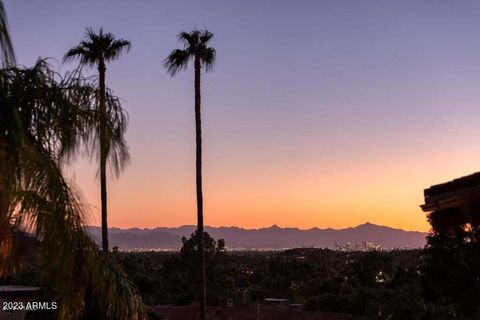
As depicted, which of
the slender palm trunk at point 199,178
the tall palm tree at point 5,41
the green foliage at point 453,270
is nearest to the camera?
the tall palm tree at point 5,41

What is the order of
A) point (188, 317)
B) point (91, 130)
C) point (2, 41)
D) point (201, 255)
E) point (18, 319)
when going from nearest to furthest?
point (2, 41) → point (91, 130) → point (18, 319) → point (201, 255) → point (188, 317)

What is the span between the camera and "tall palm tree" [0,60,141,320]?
7395mm

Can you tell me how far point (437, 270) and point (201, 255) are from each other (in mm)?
11888

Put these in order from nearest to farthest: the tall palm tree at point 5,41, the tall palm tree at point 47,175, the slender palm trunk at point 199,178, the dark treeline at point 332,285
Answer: the tall palm tree at point 5,41, the tall palm tree at point 47,175, the slender palm trunk at point 199,178, the dark treeline at point 332,285

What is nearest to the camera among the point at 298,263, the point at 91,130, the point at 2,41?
the point at 2,41

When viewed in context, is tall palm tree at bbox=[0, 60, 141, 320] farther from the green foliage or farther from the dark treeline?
the green foliage

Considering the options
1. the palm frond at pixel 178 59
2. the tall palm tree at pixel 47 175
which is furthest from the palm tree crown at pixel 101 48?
the tall palm tree at pixel 47 175

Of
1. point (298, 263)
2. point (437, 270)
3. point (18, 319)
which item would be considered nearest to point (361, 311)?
point (437, 270)

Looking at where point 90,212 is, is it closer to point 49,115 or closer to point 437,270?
point 49,115

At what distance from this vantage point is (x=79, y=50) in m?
28.3

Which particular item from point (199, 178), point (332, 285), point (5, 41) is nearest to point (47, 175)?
point (5, 41)

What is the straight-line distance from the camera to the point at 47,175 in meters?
7.69

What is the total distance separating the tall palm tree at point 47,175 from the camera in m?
7.39

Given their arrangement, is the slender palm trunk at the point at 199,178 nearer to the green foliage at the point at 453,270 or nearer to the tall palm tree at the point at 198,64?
the tall palm tree at the point at 198,64
